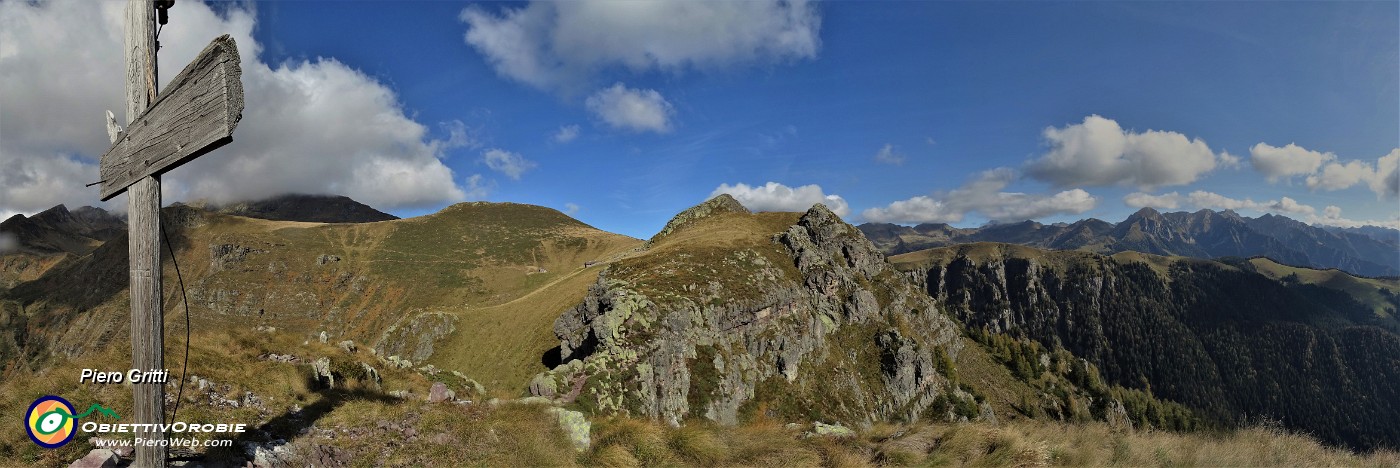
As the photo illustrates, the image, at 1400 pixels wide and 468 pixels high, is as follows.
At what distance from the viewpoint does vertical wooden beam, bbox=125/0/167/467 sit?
5.38 meters

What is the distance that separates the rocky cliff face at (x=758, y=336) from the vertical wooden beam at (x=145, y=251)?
23946 mm

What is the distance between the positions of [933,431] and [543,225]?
19562 centimetres

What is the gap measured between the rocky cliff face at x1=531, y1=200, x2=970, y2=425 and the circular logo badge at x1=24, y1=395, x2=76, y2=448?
73.6 ft

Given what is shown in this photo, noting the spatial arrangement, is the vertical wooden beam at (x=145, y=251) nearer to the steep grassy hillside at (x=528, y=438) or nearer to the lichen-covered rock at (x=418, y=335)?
the steep grassy hillside at (x=528, y=438)

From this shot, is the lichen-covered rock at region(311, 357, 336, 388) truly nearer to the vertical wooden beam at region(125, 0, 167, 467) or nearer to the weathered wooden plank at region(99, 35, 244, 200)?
the vertical wooden beam at region(125, 0, 167, 467)

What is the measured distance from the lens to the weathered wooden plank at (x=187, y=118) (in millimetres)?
4836

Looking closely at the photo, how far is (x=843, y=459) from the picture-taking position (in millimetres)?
11055

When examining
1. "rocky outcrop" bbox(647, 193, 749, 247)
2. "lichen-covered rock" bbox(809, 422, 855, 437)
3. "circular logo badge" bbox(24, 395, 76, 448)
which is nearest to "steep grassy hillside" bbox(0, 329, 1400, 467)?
"lichen-covered rock" bbox(809, 422, 855, 437)

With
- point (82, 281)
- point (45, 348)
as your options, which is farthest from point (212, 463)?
A: point (82, 281)

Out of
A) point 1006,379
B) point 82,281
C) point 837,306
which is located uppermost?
point 82,281

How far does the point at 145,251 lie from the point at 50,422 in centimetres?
431

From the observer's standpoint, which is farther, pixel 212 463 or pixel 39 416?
pixel 212 463

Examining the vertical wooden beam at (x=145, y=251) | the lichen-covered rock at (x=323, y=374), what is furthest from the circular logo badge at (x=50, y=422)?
the lichen-covered rock at (x=323, y=374)

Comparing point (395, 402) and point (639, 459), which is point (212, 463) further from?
point (639, 459)
